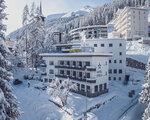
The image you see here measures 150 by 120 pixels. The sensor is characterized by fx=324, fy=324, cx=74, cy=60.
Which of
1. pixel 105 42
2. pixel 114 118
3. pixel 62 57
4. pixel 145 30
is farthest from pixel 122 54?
pixel 145 30

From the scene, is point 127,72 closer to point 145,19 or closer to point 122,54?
point 122,54

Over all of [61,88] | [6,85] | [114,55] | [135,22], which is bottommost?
[61,88]

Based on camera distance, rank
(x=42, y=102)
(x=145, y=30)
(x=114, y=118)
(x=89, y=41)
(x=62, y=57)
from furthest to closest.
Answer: (x=145, y=30)
(x=89, y=41)
(x=62, y=57)
(x=42, y=102)
(x=114, y=118)

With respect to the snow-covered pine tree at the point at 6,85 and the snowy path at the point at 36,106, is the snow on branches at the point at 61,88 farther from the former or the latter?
the snow-covered pine tree at the point at 6,85

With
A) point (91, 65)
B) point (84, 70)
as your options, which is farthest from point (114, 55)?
point (84, 70)

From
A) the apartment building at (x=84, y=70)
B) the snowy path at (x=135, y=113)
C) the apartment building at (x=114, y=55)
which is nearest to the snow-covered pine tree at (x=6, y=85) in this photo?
the snowy path at (x=135, y=113)

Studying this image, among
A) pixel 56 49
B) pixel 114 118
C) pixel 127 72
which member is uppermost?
Result: pixel 56 49

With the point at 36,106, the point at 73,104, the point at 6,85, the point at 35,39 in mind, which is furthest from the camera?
the point at 35,39

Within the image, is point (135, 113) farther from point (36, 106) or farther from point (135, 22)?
point (135, 22)

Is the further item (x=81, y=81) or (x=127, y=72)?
(x=127, y=72)
